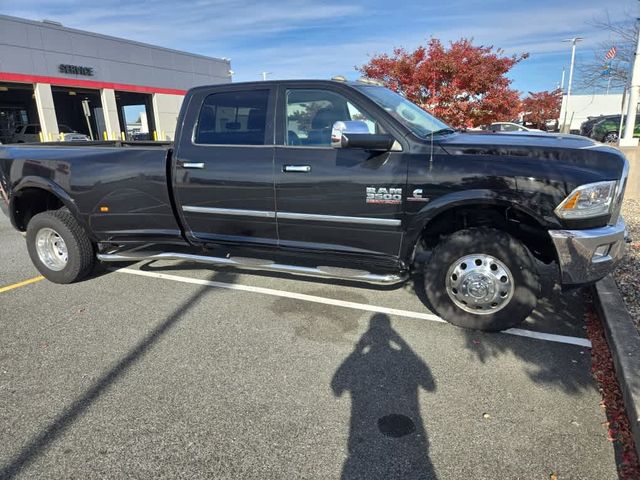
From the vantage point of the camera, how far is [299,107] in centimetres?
415

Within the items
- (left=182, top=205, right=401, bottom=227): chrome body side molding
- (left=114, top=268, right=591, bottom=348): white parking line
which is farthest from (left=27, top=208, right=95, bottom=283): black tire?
(left=182, top=205, right=401, bottom=227): chrome body side molding

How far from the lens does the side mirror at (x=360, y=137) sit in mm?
3514

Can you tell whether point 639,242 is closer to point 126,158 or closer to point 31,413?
point 126,158

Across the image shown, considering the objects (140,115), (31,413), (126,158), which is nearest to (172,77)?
(140,115)

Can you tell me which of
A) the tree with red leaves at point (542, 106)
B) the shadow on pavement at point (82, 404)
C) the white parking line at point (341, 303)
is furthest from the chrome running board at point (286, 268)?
the tree with red leaves at point (542, 106)

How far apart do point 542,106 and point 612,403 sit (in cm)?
4217

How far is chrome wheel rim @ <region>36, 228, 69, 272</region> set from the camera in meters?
5.09

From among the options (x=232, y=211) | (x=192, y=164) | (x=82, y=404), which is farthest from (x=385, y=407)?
(x=192, y=164)

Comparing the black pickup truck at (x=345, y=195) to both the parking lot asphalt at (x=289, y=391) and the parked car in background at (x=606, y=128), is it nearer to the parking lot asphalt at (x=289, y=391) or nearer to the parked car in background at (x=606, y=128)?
the parking lot asphalt at (x=289, y=391)

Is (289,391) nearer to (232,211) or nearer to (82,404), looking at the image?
(82,404)

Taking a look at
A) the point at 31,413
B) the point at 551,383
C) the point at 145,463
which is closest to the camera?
the point at 145,463

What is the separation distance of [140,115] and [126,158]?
41.2m

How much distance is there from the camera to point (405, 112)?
4.21 metres

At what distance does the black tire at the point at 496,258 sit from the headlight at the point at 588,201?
445 millimetres
